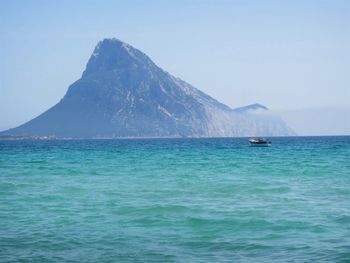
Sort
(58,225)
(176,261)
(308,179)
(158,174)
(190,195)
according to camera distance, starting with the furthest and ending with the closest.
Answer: (158,174) < (308,179) < (190,195) < (58,225) < (176,261)

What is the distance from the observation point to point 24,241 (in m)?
16.2

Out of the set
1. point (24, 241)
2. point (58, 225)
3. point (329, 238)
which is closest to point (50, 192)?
point (58, 225)

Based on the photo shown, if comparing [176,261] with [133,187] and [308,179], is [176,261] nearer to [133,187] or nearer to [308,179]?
[133,187]

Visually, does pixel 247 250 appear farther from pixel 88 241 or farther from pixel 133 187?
pixel 133 187

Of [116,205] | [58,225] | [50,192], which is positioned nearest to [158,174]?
[50,192]

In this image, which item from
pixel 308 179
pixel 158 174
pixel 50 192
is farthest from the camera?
pixel 158 174

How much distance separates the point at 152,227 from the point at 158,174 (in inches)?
884

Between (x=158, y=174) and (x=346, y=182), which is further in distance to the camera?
(x=158, y=174)

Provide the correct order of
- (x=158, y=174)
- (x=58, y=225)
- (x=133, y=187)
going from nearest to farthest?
(x=58, y=225) → (x=133, y=187) → (x=158, y=174)

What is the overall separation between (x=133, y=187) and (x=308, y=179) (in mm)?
11686

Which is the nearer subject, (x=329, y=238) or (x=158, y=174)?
(x=329, y=238)

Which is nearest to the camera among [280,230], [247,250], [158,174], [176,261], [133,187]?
[176,261]

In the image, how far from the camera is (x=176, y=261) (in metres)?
13.7

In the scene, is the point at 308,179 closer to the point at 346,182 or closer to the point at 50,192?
the point at 346,182
